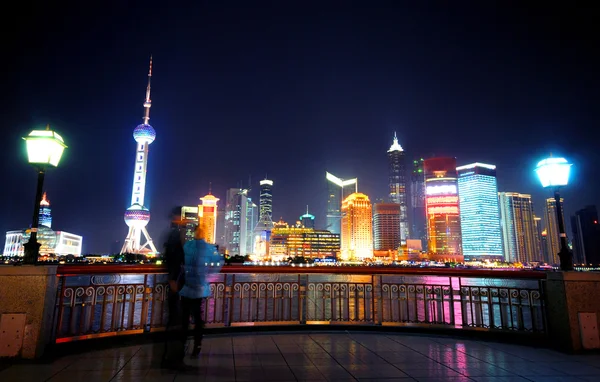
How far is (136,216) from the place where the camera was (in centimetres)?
12250

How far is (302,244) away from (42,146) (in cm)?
17233

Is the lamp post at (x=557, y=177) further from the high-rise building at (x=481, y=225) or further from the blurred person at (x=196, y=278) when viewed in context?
the high-rise building at (x=481, y=225)

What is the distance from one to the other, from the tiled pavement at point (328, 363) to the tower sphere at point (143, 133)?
426 ft

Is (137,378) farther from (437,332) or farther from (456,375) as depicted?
(437,332)

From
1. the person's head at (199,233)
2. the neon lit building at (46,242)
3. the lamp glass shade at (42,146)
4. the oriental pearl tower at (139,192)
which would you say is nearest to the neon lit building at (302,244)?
the oriental pearl tower at (139,192)

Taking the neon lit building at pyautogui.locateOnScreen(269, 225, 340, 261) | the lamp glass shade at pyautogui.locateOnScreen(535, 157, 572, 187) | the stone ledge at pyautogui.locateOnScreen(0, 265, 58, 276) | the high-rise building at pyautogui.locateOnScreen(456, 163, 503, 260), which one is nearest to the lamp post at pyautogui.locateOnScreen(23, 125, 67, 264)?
the stone ledge at pyautogui.locateOnScreen(0, 265, 58, 276)

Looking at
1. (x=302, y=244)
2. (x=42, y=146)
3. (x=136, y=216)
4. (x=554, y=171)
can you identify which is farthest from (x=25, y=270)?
(x=302, y=244)

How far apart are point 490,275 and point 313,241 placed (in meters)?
173

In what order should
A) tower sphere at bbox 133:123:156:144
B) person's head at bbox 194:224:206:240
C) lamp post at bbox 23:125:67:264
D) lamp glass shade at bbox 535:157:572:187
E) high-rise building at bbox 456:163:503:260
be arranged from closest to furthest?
1. person's head at bbox 194:224:206:240
2. lamp post at bbox 23:125:67:264
3. lamp glass shade at bbox 535:157:572:187
4. tower sphere at bbox 133:123:156:144
5. high-rise building at bbox 456:163:503:260

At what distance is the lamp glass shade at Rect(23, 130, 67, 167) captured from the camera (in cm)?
629

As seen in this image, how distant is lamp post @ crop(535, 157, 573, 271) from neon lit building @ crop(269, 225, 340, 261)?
16834cm

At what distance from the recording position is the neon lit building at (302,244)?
576 feet

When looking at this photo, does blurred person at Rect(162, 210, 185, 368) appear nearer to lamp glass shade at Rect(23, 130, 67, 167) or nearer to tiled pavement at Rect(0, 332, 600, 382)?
tiled pavement at Rect(0, 332, 600, 382)

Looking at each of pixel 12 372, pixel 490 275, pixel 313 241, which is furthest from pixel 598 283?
pixel 313 241
